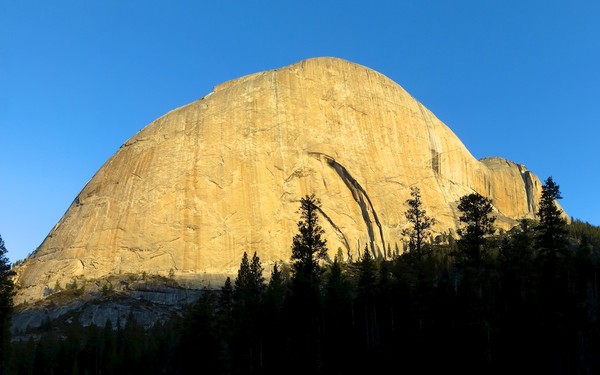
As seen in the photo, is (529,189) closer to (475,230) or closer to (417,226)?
(417,226)

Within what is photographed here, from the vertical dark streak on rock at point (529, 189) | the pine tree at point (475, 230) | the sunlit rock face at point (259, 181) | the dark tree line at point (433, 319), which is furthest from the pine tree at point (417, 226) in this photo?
the vertical dark streak on rock at point (529, 189)

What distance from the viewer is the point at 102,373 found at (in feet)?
218

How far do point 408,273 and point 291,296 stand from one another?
13385 millimetres

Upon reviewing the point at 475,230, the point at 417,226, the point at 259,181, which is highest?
the point at 259,181

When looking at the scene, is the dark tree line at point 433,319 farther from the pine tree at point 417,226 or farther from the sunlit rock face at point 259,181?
the sunlit rock face at point 259,181

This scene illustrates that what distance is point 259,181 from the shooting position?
10650 cm

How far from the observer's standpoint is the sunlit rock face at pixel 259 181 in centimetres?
10300

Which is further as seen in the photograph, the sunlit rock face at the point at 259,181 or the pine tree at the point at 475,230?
the sunlit rock face at the point at 259,181

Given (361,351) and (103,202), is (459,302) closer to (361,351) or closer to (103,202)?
(361,351)

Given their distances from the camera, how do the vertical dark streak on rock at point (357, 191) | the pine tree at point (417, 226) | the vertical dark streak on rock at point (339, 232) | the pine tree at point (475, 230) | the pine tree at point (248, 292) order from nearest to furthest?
the pine tree at point (475, 230), the pine tree at point (248, 292), the pine tree at point (417, 226), the vertical dark streak on rock at point (339, 232), the vertical dark streak on rock at point (357, 191)

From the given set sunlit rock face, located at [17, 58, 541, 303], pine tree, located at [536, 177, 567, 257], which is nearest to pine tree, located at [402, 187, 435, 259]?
pine tree, located at [536, 177, 567, 257]

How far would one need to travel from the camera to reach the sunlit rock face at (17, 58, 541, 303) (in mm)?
103000

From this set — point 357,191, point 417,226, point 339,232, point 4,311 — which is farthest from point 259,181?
point 4,311

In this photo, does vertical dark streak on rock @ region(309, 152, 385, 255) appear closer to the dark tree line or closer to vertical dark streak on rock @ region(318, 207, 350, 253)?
vertical dark streak on rock @ region(318, 207, 350, 253)
